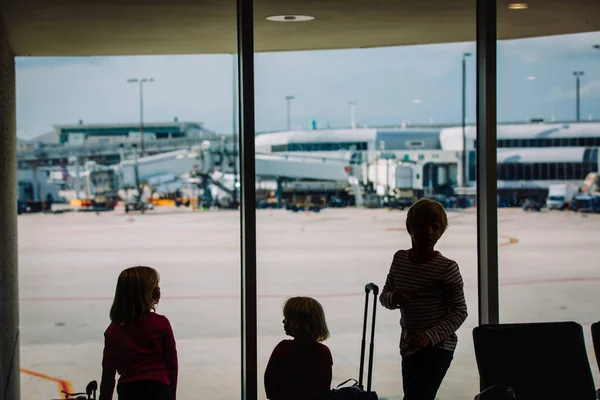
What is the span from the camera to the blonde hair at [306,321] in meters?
2.70

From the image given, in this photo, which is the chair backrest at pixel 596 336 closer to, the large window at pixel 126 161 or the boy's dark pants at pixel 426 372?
the boy's dark pants at pixel 426 372

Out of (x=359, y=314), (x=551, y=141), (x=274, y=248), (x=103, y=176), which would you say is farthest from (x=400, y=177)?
(x=274, y=248)

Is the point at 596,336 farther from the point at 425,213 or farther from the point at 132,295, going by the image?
the point at 132,295

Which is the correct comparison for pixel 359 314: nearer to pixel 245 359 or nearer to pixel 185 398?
pixel 185 398

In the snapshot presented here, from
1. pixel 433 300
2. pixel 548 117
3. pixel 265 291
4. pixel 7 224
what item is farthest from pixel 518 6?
pixel 265 291

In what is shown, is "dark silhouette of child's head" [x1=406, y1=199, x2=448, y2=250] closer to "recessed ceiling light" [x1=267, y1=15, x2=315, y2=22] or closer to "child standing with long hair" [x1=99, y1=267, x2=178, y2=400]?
"child standing with long hair" [x1=99, y1=267, x2=178, y2=400]

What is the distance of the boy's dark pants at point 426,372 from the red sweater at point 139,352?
88 cm

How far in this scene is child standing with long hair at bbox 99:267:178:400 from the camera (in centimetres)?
264

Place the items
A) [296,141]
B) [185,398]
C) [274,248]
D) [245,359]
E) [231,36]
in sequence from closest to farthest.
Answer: [245,359], [231,36], [296,141], [185,398], [274,248]

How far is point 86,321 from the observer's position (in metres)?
9.97

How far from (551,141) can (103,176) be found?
3728 millimetres

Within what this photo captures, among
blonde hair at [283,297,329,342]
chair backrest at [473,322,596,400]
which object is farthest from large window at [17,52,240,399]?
chair backrest at [473,322,596,400]

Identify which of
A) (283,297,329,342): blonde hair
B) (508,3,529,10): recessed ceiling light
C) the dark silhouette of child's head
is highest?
(508,3,529,10): recessed ceiling light

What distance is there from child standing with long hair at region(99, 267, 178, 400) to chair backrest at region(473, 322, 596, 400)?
1.16m
